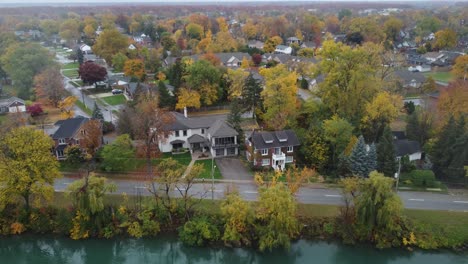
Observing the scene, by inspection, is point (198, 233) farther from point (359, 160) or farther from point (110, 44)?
point (110, 44)

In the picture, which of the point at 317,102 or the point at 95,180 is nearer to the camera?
the point at 95,180

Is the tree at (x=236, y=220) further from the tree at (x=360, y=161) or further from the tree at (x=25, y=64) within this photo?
the tree at (x=25, y=64)

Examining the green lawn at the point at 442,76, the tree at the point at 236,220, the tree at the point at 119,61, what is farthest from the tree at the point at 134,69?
the green lawn at the point at 442,76

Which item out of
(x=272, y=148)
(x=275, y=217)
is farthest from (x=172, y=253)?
(x=272, y=148)

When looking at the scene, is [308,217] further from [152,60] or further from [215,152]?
[152,60]

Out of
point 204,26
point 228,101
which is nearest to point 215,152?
point 228,101

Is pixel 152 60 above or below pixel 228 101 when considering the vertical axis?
above

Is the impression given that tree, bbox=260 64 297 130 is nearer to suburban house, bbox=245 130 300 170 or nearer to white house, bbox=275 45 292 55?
suburban house, bbox=245 130 300 170
